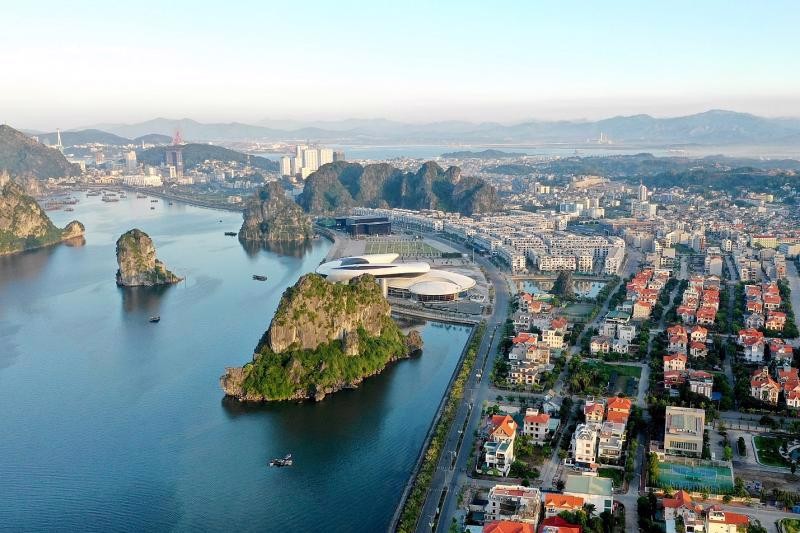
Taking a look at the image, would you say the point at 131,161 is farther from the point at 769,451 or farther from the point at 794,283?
the point at 769,451

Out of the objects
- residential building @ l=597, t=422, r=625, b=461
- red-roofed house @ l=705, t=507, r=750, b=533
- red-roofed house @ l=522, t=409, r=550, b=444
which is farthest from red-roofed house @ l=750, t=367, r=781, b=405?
red-roofed house @ l=705, t=507, r=750, b=533

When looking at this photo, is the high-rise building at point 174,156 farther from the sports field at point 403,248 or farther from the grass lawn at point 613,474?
the grass lawn at point 613,474

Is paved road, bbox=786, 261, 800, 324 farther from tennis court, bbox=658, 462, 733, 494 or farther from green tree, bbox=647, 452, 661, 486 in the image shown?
green tree, bbox=647, 452, 661, 486

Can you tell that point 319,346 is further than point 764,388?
Yes

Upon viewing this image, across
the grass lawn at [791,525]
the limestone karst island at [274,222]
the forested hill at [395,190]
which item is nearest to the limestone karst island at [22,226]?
the limestone karst island at [274,222]

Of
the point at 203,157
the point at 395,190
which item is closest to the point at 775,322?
the point at 395,190

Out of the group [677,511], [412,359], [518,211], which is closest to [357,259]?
[412,359]

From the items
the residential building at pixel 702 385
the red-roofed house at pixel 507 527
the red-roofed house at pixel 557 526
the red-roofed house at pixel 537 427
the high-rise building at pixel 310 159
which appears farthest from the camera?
the high-rise building at pixel 310 159
